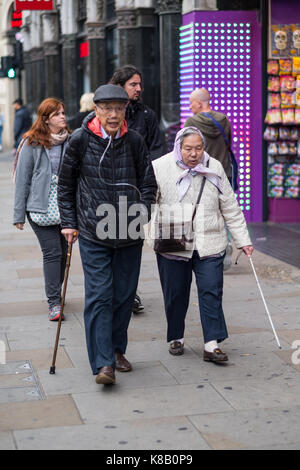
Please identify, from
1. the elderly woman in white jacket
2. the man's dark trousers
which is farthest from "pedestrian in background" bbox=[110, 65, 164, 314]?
the man's dark trousers

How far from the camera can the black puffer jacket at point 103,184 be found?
528cm

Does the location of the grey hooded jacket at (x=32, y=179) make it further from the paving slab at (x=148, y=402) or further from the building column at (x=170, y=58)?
the building column at (x=170, y=58)

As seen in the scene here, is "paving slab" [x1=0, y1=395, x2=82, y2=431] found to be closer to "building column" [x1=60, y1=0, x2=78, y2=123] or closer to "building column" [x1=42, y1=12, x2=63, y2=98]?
"building column" [x1=60, y1=0, x2=78, y2=123]

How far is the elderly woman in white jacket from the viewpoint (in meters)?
5.76

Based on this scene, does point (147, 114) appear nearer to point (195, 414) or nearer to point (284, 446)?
point (195, 414)

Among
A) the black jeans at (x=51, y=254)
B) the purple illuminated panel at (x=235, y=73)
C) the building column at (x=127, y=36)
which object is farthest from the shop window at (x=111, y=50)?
the black jeans at (x=51, y=254)

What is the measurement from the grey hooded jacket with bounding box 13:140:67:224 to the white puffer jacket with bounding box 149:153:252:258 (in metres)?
1.54

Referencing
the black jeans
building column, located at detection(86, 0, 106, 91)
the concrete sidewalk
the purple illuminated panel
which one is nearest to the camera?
the concrete sidewalk

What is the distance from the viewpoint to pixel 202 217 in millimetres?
5785

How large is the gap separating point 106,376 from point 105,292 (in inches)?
20.1

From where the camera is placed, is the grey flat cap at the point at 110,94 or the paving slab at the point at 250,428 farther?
the grey flat cap at the point at 110,94

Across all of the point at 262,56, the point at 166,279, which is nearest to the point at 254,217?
the point at 262,56

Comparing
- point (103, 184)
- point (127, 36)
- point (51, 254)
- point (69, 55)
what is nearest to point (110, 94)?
point (103, 184)

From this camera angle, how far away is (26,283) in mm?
8562
